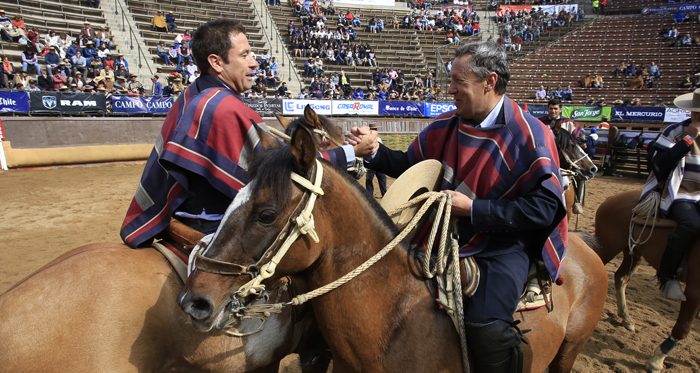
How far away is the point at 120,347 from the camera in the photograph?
1.77 metres

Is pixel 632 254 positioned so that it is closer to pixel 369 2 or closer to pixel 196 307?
pixel 196 307

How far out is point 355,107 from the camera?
20078 millimetres

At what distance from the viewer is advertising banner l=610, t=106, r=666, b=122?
66.3 feet

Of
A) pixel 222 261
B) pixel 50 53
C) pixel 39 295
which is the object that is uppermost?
pixel 50 53

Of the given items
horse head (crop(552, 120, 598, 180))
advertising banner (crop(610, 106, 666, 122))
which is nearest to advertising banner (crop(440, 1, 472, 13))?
advertising banner (crop(610, 106, 666, 122))

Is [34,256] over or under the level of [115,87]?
under

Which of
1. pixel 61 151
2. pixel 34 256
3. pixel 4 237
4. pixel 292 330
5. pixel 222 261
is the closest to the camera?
pixel 222 261

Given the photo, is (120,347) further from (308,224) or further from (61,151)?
(61,151)

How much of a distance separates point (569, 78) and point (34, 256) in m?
31.0

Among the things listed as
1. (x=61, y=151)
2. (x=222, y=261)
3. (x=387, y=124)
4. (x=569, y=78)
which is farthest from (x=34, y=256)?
(x=569, y=78)

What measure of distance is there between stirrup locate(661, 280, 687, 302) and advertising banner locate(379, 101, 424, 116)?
1790 cm

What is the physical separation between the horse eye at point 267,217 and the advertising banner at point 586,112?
23294mm

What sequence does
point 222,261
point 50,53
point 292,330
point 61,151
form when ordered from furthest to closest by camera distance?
point 50,53
point 61,151
point 292,330
point 222,261

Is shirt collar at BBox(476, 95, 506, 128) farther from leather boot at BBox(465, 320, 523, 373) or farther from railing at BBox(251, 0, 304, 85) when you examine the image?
railing at BBox(251, 0, 304, 85)
